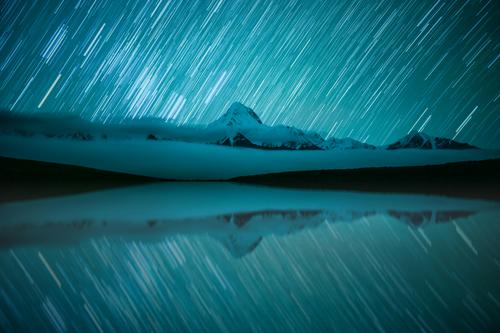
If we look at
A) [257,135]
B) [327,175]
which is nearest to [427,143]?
[257,135]

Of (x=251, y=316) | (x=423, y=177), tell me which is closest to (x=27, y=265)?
(x=251, y=316)

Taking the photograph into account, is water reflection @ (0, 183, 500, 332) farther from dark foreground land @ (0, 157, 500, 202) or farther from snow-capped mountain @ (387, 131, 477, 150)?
snow-capped mountain @ (387, 131, 477, 150)

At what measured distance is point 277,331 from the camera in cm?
567

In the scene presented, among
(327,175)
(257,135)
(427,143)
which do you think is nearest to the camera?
(327,175)

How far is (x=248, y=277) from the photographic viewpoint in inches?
331

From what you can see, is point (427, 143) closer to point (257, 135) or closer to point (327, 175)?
point (257, 135)

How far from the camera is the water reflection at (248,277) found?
236 inches

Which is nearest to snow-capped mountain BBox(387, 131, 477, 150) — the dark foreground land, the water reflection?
the dark foreground land

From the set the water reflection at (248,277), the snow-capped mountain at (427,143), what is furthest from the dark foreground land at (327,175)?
the snow-capped mountain at (427,143)

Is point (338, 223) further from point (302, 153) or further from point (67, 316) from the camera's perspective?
point (302, 153)

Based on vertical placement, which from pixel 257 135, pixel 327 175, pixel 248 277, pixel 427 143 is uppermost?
pixel 257 135

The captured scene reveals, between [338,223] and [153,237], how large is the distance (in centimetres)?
706

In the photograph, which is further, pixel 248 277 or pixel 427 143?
pixel 427 143

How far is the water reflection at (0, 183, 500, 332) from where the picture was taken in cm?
599
